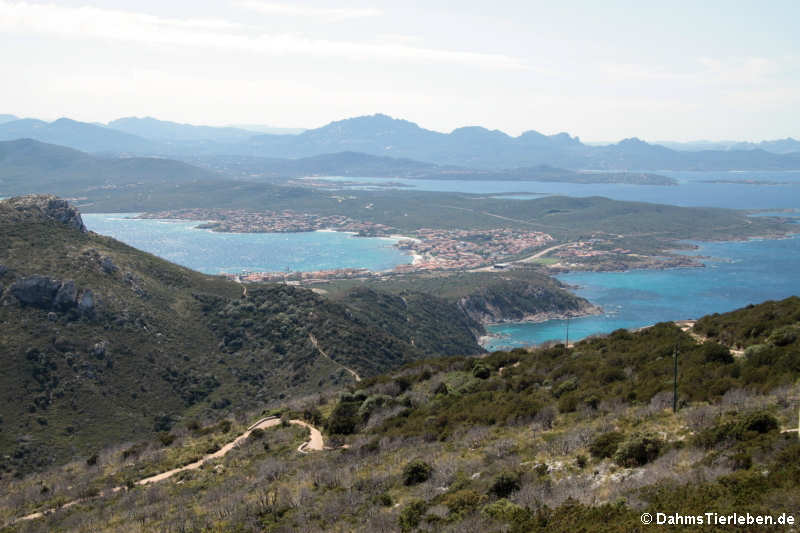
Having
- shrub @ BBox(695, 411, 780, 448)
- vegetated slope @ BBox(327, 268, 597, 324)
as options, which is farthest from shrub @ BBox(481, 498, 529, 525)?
vegetated slope @ BBox(327, 268, 597, 324)

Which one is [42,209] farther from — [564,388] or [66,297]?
[564,388]

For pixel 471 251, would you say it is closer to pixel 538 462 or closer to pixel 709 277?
pixel 709 277

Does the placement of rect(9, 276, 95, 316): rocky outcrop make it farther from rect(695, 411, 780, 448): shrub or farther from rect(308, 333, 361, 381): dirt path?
rect(695, 411, 780, 448): shrub

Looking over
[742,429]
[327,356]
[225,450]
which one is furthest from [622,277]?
[742,429]

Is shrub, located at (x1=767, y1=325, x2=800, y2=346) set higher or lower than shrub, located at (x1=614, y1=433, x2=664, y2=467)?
higher

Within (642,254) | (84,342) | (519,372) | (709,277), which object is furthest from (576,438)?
(642,254)
